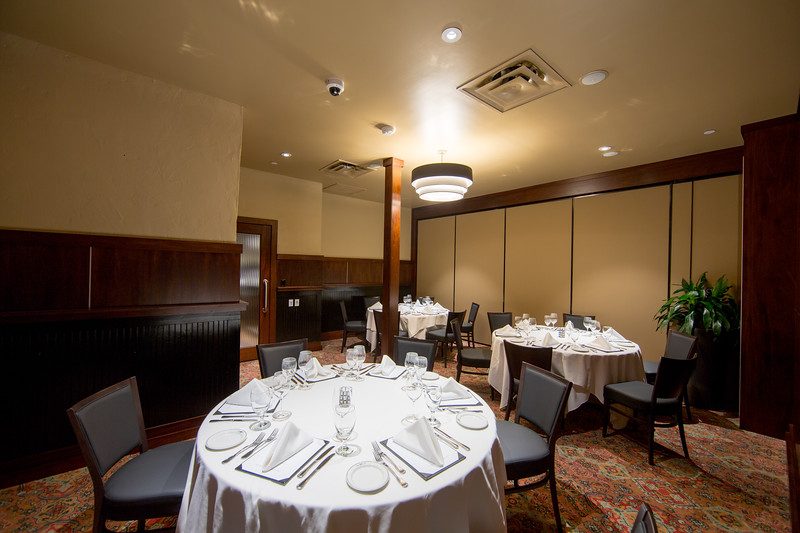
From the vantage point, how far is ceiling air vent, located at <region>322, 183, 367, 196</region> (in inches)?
249

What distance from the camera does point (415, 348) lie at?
2.92 meters

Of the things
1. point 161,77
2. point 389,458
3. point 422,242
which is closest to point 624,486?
point 389,458

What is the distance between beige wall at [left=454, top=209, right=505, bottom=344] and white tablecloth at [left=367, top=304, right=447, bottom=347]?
1.53m

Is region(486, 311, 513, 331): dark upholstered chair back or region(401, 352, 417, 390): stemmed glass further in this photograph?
region(486, 311, 513, 331): dark upholstered chair back

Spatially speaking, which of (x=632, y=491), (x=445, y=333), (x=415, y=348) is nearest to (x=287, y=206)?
(x=445, y=333)

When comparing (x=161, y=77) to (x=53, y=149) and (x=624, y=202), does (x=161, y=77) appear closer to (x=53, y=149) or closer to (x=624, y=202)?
(x=53, y=149)

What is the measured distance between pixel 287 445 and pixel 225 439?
12.1 inches

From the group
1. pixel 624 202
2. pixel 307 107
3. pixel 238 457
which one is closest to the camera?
pixel 238 457

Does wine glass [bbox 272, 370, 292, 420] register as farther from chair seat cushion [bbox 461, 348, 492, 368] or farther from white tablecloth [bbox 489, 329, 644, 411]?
chair seat cushion [bbox 461, 348, 492, 368]

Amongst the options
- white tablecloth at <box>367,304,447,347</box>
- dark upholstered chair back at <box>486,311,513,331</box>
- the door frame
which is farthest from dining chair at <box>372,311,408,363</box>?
the door frame

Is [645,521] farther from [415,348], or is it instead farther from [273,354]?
[273,354]

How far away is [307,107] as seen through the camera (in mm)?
3188

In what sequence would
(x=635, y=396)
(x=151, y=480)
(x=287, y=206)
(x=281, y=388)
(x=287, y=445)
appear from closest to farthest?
1. (x=287, y=445)
2. (x=151, y=480)
3. (x=281, y=388)
4. (x=635, y=396)
5. (x=287, y=206)

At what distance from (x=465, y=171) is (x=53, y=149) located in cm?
357
